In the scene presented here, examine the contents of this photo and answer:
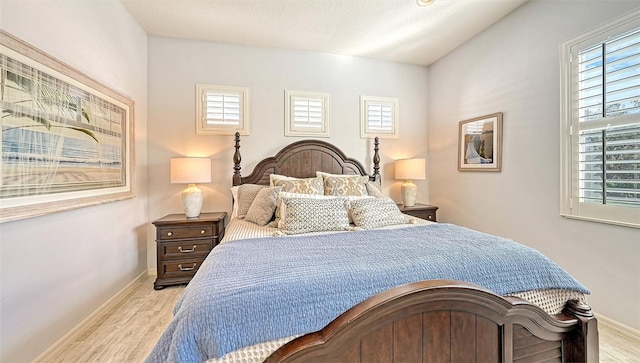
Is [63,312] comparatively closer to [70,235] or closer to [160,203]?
[70,235]

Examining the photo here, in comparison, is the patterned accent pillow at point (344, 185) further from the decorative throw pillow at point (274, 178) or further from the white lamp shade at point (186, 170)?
the white lamp shade at point (186, 170)

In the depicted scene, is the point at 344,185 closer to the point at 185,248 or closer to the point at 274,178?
the point at 274,178

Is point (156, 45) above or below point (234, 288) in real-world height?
above

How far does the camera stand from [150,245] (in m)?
3.14

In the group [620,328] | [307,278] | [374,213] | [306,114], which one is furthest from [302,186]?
[620,328]

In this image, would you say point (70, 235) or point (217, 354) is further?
point (70, 235)

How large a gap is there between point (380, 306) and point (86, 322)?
2.39 m

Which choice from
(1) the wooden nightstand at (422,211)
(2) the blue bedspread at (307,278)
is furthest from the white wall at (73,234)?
(1) the wooden nightstand at (422,211)

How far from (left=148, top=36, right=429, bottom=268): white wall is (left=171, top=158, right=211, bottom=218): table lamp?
1.09ft

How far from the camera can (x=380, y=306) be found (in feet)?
3.43

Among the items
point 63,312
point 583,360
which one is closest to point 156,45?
point 63,312

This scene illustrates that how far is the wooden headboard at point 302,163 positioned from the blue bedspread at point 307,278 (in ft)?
5.28

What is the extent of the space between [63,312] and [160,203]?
4.82 ft

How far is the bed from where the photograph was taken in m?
0.97
